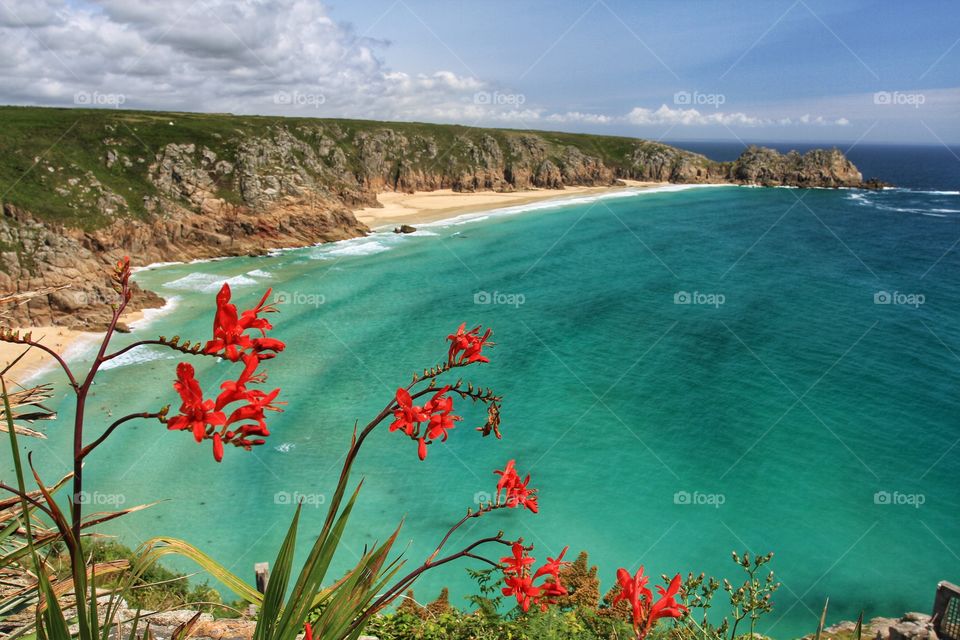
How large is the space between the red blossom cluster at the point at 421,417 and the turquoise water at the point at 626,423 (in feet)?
35.6

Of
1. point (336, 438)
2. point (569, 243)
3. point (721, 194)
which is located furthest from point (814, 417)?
point (721, 194)

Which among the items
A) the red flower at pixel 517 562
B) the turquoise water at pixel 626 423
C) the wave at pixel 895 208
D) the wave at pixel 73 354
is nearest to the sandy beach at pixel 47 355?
the wave at pixel 73 354

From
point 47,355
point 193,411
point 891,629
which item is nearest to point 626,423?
point 891,629

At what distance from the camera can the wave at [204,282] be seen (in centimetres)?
3180

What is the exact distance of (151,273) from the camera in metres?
35.4

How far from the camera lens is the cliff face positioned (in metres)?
29.3

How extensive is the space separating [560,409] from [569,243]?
3123cm

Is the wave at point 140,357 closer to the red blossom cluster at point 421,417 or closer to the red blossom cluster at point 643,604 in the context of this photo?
the red blossom cluster at point 421,417

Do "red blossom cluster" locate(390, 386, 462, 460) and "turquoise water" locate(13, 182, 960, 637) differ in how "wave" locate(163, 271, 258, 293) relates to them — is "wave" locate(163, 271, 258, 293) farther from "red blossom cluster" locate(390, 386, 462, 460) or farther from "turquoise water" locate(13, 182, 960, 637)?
"red blossom cluster" locate(390, 386, 462, 460)

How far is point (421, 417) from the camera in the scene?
7.18 ft

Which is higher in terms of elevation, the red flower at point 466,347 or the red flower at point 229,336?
the red flower at point 229,336

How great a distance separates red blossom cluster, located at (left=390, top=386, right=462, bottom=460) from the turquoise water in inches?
427

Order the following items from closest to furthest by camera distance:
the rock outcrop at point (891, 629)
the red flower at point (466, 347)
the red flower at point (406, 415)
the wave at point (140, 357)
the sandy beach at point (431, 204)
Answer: the red flower at point (406, 415), the red flower at point (466, 347), the rock outcrop at point (891, 629), the wave at point (140, 357), the sandy beach at point (431, 204)

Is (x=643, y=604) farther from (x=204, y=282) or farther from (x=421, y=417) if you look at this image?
(x=204, y=282)
